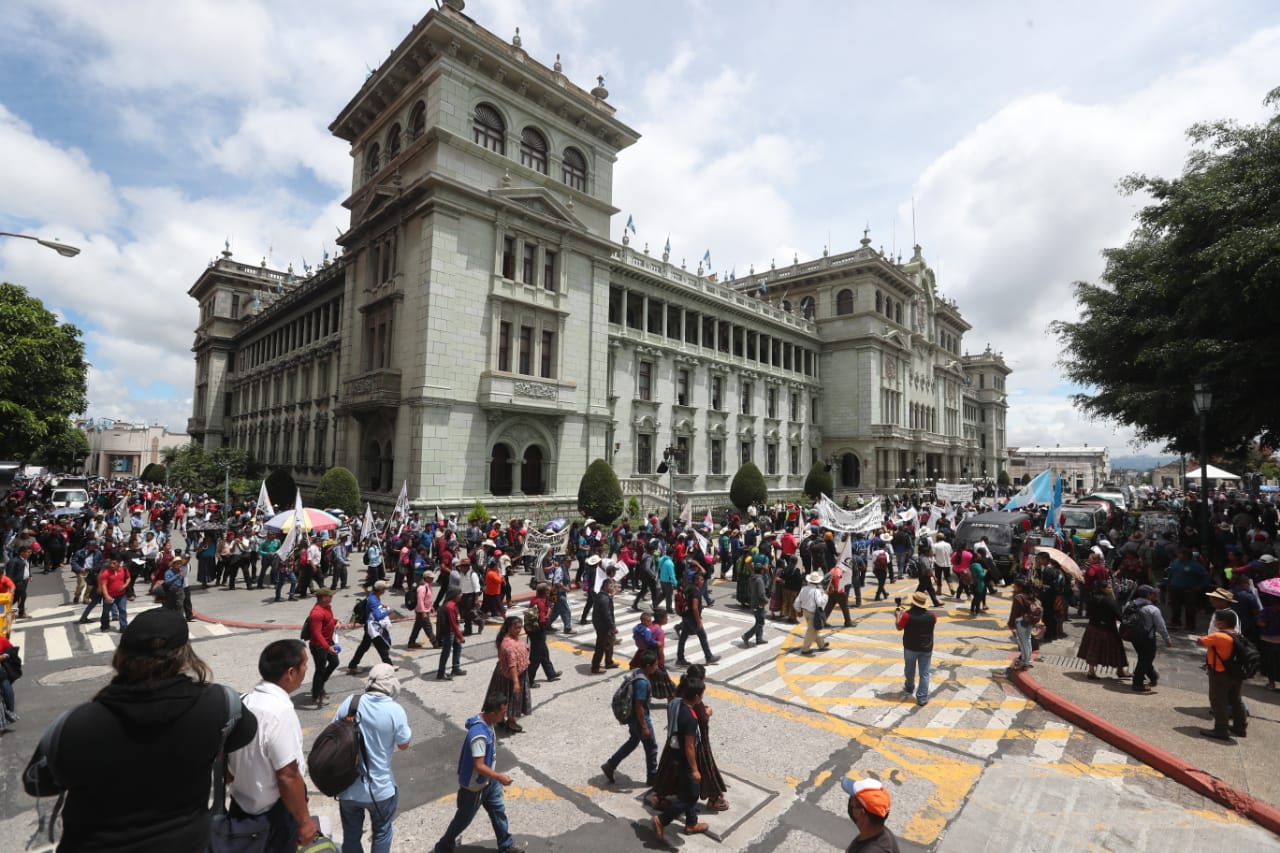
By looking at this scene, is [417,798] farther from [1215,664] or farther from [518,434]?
[518,434]

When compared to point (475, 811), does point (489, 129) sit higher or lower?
higher

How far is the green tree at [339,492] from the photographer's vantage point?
25.5 m

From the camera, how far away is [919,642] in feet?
31.0

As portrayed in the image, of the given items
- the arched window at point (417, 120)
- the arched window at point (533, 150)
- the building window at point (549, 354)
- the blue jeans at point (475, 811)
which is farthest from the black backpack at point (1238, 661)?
the arched window at point (417, 120)

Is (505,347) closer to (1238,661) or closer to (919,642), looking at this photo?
(919,642)

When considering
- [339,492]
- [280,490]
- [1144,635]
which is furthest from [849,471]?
[1144,635]

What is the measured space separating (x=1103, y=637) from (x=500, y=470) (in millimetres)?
23718

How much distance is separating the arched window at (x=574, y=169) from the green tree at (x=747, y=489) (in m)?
20.0

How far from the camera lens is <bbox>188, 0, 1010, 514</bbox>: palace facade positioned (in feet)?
86.9

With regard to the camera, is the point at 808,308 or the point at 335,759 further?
the point at 808,308

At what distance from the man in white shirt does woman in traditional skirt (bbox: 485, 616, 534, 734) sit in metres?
3.59

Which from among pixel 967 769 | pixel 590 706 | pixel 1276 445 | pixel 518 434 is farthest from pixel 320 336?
pixel 1276 445

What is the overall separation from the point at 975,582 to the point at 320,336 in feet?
132

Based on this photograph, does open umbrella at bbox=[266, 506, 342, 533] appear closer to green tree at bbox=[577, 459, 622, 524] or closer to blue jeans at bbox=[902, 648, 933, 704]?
green tree at bbox=[577, 459, 622, 524]
